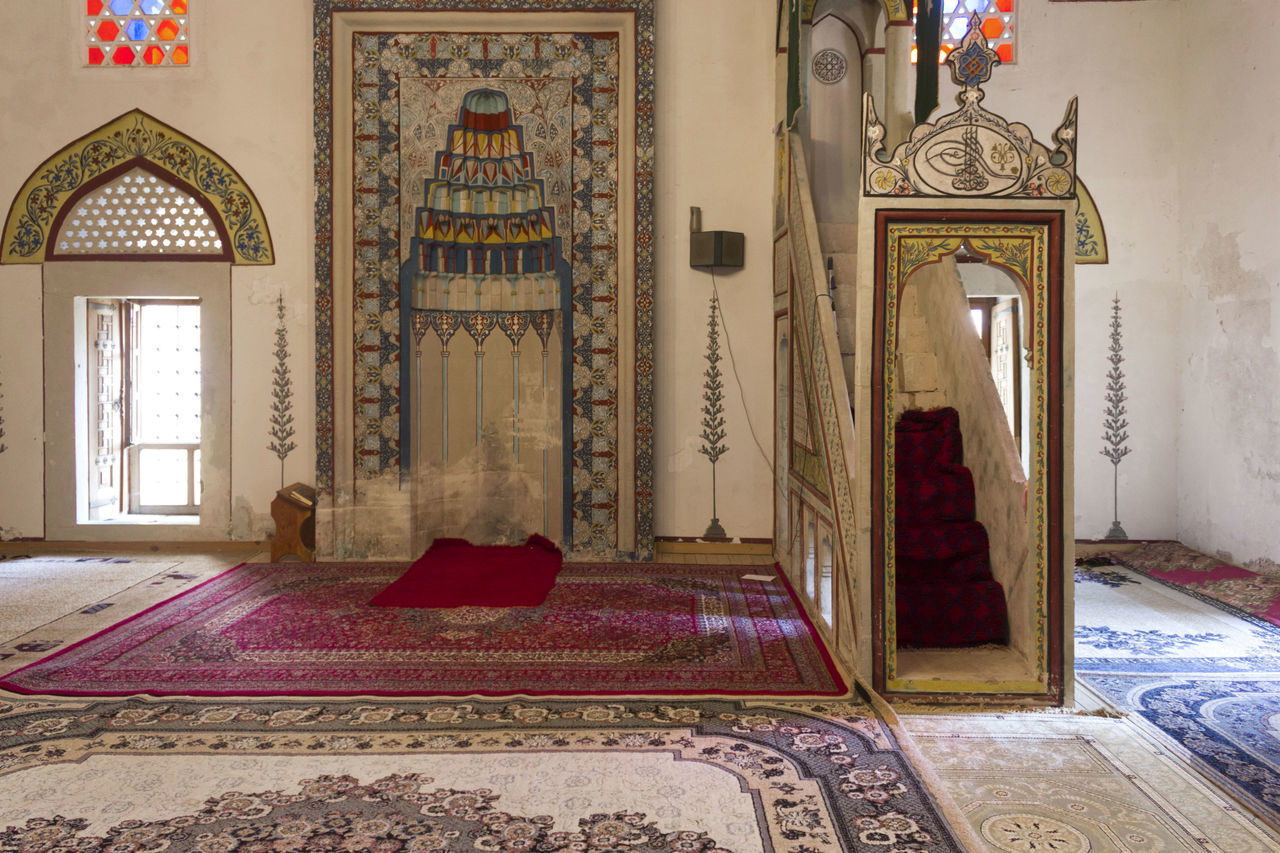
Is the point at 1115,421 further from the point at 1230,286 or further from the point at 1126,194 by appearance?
the point at 1126,194

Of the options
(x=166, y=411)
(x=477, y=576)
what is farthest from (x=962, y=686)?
(x=166, y=411)

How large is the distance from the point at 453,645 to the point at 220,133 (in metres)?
3.90

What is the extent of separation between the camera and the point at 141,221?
6.01m

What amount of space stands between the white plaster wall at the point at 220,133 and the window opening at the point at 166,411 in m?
1.27

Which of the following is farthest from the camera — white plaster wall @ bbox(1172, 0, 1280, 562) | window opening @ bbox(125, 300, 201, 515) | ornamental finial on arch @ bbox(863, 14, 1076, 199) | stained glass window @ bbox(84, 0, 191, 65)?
window opening @ bbox(125, 300, 201, 515)

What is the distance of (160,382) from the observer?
7320mm

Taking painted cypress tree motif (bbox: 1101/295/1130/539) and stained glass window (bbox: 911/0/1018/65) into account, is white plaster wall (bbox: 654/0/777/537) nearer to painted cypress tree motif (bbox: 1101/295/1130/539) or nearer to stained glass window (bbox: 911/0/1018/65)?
stained glass window (bbox: 911/0/1018/65)

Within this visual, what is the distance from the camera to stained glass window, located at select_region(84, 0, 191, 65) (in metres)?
5.96

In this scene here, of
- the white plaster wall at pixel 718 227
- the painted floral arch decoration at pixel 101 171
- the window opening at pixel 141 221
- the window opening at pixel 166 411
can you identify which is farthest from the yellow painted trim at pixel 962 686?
the window opening at pixel 166 411

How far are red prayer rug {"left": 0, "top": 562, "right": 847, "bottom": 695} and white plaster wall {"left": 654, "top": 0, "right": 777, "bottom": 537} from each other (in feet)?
3.04

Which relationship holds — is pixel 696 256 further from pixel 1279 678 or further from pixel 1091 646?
pixel 1279 678

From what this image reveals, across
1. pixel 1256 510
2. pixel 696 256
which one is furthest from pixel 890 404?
pixel 1256 510

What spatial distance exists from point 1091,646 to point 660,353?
2.99 meters

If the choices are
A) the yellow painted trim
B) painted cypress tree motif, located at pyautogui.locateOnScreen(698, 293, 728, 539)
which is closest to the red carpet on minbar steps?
painted cypress tree motif, located at pyautogui.locateOnScreen(698, 293, 728, 539)
